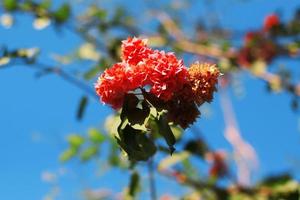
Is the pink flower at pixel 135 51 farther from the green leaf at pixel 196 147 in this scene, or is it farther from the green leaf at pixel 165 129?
the green leaf at pixel 196 147

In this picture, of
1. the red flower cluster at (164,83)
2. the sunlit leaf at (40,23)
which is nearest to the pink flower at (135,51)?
the red flower cluster at (164,83)

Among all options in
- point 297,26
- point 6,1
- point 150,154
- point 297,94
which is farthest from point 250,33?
point 150,154

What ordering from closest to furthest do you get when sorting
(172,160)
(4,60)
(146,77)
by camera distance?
(146,77) < (4,60) < (172,160)

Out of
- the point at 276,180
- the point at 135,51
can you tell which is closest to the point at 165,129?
the point at 135,51

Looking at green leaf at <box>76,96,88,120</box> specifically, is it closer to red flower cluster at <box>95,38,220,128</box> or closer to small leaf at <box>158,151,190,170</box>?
small leaf at <box>158,151,190,170</box>

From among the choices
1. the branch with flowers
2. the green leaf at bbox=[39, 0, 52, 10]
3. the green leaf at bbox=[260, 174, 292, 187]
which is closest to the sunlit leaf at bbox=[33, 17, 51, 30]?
the green leaf at bbox=[39, 0, 52, 10]

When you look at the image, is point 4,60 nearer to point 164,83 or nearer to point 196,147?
point 164,83

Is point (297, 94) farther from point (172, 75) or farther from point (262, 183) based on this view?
point (172, 75)
